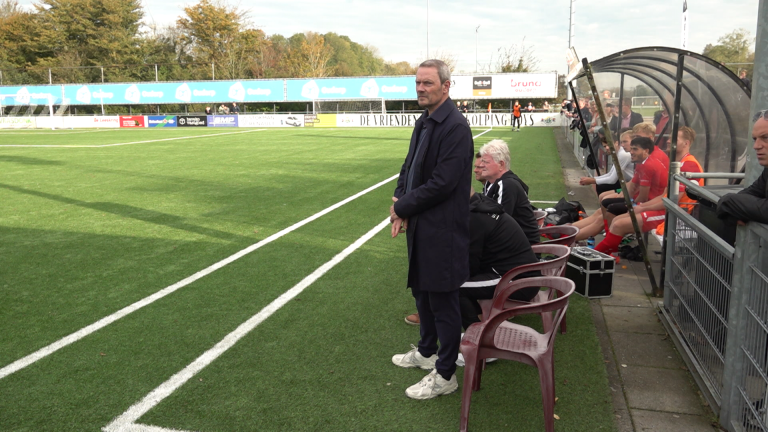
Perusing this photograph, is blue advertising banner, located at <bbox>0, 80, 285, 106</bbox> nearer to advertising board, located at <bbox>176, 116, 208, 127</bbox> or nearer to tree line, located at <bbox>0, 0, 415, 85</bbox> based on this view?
advertising board, located at <bbox>176, 116, 208, 127</bbox>

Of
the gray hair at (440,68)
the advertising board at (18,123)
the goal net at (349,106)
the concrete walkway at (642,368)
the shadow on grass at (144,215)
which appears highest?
the goal net at (349,106)

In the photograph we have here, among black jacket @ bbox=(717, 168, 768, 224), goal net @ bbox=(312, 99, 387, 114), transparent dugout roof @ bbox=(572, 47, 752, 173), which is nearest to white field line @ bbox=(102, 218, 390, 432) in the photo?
black jacket @ bbox=(717, 168, 768, 224)

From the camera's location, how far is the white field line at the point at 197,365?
326cm

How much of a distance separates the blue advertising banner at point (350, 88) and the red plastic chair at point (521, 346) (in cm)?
4254

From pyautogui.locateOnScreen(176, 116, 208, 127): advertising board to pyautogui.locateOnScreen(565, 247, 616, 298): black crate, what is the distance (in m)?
42.5

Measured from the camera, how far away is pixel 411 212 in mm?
3289

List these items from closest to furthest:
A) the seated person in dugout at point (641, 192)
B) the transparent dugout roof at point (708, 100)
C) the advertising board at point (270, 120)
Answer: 1. the transparent dugout roof at point (708, 100)
2. the seated person in dugout at point (641, 192)
3. the advertising board at point (270, 120)

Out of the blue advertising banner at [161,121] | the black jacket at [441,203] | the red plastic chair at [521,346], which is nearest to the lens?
the red plastic chair at [521,346]

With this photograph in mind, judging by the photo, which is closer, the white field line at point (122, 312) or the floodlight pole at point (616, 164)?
the white field line at point (122, 312)

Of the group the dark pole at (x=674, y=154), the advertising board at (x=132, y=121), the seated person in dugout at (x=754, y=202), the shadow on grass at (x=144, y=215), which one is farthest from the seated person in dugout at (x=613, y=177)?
the advertising board at (x=132, y=121)

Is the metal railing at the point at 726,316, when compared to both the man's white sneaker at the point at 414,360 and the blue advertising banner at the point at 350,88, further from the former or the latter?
the blue advertising banner at the point at 350,88

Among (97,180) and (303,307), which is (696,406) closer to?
(303,307)

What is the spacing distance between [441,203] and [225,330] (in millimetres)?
2277

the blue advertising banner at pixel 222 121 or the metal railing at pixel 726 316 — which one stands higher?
the blue advertising banner at pixel 222 121
